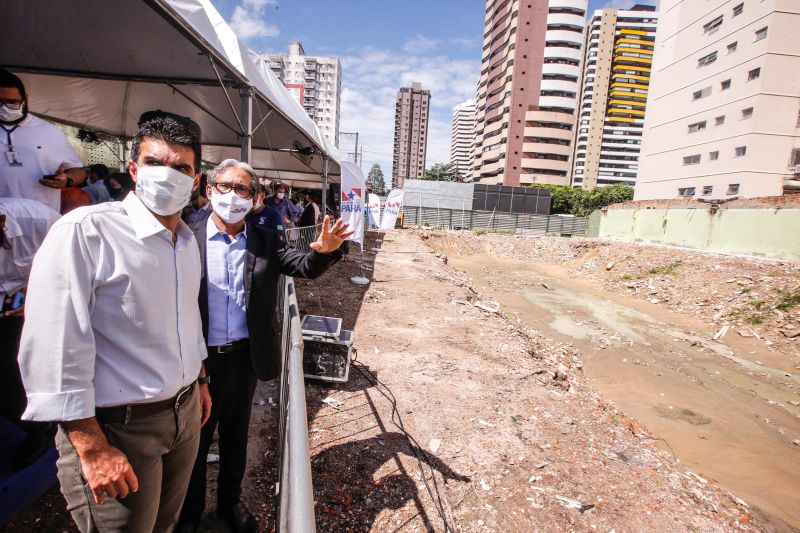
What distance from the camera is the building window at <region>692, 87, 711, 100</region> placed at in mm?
35750

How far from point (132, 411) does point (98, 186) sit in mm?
4829

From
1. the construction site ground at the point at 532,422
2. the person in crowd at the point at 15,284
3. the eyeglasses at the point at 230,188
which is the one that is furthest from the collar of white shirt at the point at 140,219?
the construction site ground at the point at 532,422

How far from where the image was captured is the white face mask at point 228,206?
2240 mm

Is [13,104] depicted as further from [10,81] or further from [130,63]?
[130,63]

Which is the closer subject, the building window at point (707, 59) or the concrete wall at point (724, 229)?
the concrete wall at point (724, 229)

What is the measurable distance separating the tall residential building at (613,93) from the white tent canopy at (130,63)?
109 metres

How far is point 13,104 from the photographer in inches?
82.3

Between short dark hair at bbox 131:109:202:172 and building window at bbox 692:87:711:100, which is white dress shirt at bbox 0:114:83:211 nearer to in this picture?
short dark hair at bbox 131:109:202:172

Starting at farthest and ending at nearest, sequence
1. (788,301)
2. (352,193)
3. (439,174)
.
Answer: (439,174) → (788,301) → (352,193)

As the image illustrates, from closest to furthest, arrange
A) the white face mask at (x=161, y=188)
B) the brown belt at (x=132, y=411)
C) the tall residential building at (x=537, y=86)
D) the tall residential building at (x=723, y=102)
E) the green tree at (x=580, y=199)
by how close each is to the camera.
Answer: the brown belt at (x=132, y=411), the white face mask at (x=161, y=188), the tall residential building at (x=723, y=102), the green tree at (x=580, y=199), the tall residential building at (x=537, y=86)

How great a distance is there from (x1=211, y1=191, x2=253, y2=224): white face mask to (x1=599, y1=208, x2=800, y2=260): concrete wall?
70.0 feet

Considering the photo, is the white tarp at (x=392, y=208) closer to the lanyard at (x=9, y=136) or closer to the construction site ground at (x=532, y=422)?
the construction site ground at (x=532, y=422)

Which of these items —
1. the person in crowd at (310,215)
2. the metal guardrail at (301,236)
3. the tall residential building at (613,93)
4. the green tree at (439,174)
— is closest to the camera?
the metal guardrail at (301,236)

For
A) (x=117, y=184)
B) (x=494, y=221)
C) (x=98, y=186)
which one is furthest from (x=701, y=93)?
(x=98, y=186)
